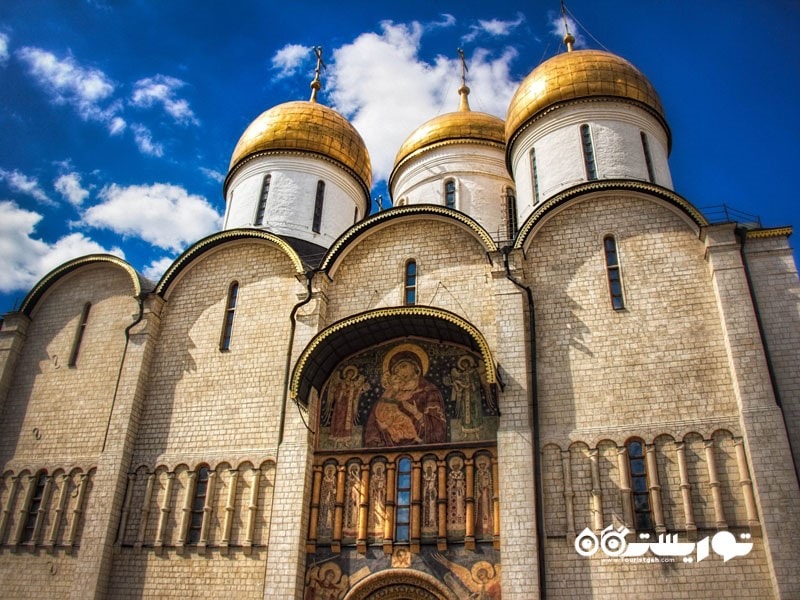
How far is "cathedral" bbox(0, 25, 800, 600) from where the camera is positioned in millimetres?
8672

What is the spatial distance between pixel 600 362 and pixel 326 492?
436 centimetres

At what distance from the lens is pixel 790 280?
9570 millimetres

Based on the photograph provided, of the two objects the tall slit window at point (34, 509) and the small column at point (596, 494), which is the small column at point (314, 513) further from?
the tall slit window at point (34, 509)

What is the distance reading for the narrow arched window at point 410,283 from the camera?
11148 mm

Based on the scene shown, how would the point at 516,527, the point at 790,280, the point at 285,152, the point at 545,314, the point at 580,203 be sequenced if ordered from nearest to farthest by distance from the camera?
1. the point at 516,527
2. the point at 790,280
3. the point at 545,314
4. the point at 580,203
5. the point at 285,152

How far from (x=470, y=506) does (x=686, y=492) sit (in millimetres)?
2745

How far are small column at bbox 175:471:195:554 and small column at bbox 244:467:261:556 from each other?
1.01 m

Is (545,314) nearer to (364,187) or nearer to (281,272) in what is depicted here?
(281,272)

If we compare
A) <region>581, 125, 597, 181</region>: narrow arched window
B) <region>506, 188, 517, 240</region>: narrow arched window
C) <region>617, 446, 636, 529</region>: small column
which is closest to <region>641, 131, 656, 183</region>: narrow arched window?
<region>581, 125, 597, 181</region>: narrow arched window

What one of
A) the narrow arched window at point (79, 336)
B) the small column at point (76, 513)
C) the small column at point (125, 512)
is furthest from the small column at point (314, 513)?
the narrow arched window at point (79, 336)

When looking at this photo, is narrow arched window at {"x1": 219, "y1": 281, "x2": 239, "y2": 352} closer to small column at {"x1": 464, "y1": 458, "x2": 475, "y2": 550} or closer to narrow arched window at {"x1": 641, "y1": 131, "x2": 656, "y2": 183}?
small column at {"x1": 464, "y1": 458, "x2": 475, "y2": 550}

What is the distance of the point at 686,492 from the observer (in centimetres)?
857

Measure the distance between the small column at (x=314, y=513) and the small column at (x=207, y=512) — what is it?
63.3 inches

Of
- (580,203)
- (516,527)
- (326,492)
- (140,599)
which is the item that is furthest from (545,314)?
(140,599)
